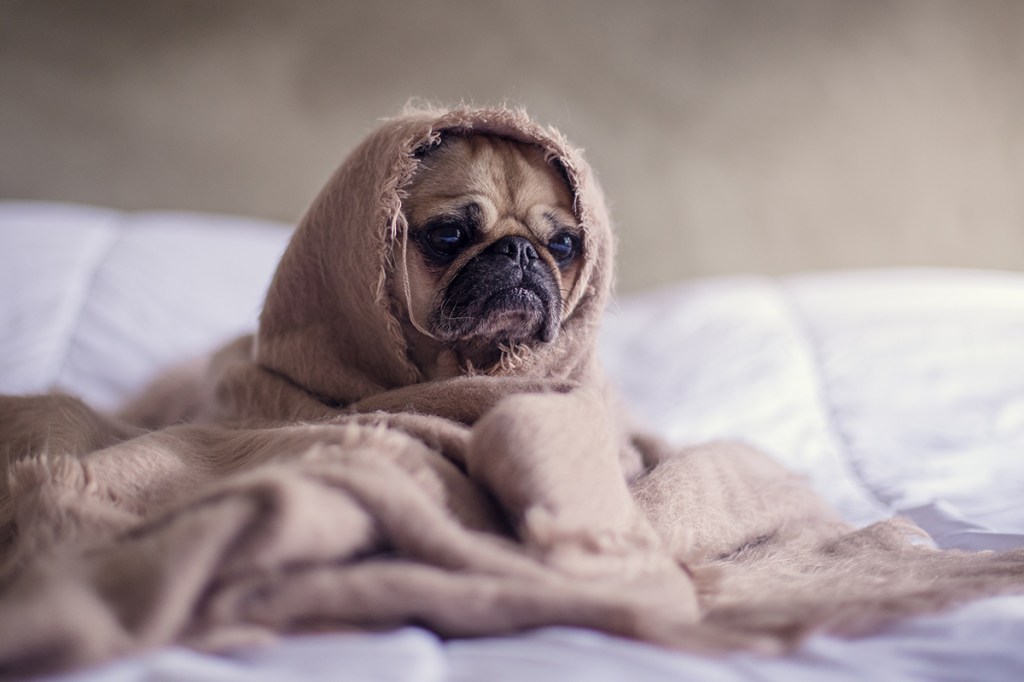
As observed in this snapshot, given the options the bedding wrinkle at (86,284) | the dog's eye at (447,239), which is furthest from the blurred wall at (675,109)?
the dog's eye at (447,239)

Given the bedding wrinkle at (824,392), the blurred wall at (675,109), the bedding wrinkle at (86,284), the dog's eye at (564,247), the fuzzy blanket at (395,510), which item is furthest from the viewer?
the blurred wall at (675,109)

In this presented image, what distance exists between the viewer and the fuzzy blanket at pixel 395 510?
26.8 inches

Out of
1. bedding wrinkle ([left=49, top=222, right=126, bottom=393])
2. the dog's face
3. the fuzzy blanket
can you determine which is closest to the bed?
bedding wrinkle ([left=49, top=222, right=126, bottom=393])

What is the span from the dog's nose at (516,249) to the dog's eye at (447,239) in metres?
0.05

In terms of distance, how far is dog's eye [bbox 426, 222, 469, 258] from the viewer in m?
1.26

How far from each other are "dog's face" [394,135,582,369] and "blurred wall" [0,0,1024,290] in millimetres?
1420

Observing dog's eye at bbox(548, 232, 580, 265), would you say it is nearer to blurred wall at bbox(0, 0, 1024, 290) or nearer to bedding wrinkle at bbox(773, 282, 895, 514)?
bedding wrinkle at bbox(773, 282, 895, 514)

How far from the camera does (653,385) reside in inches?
76.0

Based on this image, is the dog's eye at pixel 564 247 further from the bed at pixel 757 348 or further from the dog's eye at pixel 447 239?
the bed at pixel 757 348

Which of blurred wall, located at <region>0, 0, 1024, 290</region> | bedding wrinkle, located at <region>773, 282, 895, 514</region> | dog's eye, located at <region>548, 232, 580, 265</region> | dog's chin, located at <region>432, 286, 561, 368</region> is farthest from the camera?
blurred wall, located at <region>0, 0, 1024, 290</region>

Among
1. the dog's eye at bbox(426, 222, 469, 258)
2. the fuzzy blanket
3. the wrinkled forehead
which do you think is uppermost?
the wrinkled forehead

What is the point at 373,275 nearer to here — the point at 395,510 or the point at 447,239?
the point at 447,239

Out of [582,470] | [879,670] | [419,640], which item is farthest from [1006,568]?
[419,640]

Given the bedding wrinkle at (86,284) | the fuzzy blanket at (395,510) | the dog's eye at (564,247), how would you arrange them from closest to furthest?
the fuzzy blanket at (395,510), the dog's eye at (564,247), the bedding wrinkle at (86,284)
